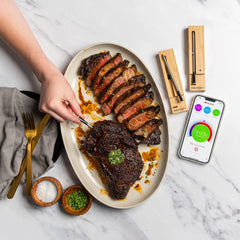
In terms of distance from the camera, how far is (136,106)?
108 inches

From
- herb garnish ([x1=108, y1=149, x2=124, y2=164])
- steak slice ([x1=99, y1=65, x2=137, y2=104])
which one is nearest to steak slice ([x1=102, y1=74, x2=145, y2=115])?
steak slice ([x1=99, y1=65, x2=137, y2=104])

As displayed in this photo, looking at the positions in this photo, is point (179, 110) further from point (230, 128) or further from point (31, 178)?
point (31, 178)

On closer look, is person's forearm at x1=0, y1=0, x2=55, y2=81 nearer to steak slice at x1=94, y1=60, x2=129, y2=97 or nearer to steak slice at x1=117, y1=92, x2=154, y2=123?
steak slice at x1=94, y1=60, x2=129, y2=97

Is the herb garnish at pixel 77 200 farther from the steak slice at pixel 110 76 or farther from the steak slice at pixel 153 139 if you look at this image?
the steak slice at pixel 110 76

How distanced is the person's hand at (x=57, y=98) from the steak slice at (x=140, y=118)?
54 centimetres

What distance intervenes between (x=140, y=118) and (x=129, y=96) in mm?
258

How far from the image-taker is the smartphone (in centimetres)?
288

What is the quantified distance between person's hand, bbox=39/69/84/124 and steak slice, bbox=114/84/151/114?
0.43 metres

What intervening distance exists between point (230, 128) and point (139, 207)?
133cm

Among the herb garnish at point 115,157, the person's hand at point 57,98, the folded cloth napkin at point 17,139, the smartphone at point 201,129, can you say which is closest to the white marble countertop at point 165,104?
the smartphone at point 201,129

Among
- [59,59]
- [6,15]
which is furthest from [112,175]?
[6,15]

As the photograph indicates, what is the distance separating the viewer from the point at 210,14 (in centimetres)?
292

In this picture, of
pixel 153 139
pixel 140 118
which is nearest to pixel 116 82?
pixel 140 118

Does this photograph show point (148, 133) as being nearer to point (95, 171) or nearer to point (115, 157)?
point (115, 157)
